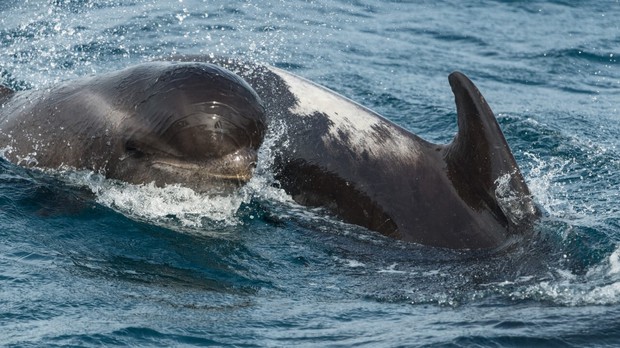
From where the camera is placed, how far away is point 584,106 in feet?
66.1

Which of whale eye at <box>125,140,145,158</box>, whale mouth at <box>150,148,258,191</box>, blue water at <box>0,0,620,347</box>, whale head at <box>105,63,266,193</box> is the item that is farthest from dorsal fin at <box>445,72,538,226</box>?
whale eye at <box>125,140,145,158</box>

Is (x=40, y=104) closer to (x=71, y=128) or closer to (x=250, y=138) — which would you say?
(x=71, y=128)

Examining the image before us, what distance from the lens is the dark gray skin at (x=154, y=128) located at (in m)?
10.6

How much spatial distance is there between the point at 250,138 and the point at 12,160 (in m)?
3.07

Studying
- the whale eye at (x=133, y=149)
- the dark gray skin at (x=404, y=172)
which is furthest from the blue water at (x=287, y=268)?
the whale eye at (x=133, y=149)

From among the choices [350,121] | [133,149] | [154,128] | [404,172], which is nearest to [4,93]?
[133,149]

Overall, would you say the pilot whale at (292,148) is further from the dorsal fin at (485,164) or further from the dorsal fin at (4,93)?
the dorsal fin at (4,93)

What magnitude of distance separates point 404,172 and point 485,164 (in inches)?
34.1

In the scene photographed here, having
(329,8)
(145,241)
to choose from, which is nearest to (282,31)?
(329,8)

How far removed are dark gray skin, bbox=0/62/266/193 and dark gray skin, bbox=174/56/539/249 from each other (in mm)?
895

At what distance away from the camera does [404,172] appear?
37.9ft

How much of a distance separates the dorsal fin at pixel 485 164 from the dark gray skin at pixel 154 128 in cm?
202

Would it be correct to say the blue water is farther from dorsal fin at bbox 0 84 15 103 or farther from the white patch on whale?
the white patch on whale

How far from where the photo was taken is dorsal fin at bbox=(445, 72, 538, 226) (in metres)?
11.1
